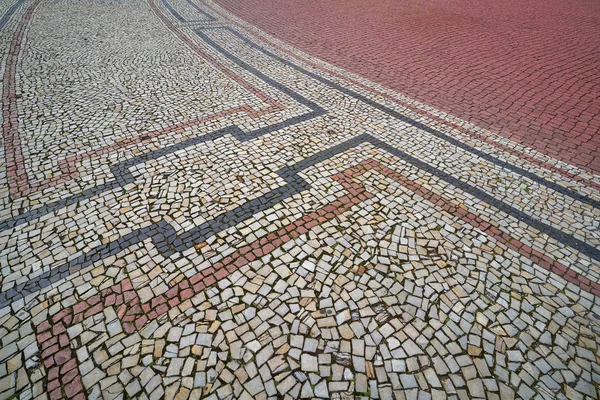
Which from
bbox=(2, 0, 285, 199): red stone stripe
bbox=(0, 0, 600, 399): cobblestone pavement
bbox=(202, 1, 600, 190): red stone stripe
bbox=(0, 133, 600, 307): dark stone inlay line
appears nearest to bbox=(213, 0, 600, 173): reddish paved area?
bbox=(202, 1, 600, 190): red stone stripe

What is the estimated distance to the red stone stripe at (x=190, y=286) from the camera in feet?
10.6

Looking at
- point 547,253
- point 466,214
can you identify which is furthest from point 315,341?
point 547,253

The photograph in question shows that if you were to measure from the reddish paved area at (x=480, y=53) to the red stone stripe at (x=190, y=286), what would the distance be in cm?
299

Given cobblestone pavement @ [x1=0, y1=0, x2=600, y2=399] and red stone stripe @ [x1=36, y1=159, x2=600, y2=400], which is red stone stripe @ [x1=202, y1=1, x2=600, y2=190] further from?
red stone stripe @ [x1=36, y1=159, x2=600, y2=400]

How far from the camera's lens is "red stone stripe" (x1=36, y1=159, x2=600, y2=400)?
10.6ft

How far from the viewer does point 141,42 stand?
1073 cm

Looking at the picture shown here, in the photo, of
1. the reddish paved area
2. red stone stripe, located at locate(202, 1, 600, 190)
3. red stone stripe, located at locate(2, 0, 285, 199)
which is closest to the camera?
red stone stripe, located at locate(2, 0, 285, 199)

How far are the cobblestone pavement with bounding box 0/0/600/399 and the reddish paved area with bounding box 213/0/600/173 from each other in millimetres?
1008

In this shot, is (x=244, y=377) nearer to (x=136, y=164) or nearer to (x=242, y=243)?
(x=242, y=243)

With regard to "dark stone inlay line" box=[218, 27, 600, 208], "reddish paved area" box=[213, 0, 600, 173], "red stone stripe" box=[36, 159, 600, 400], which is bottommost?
"red stone stripe" box=[36, 159, 600, 400]

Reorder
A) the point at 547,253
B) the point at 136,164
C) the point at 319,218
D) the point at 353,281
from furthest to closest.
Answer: the point at 136,164 < the point at 319,218 < the point at 547,253 < the point at 353,281

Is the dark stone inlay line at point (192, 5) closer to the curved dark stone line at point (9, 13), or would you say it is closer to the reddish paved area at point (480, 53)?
the reddish paved area at point (480, 53)

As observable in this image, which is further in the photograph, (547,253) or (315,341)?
(547,253)

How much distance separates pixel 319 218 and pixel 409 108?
432cm
